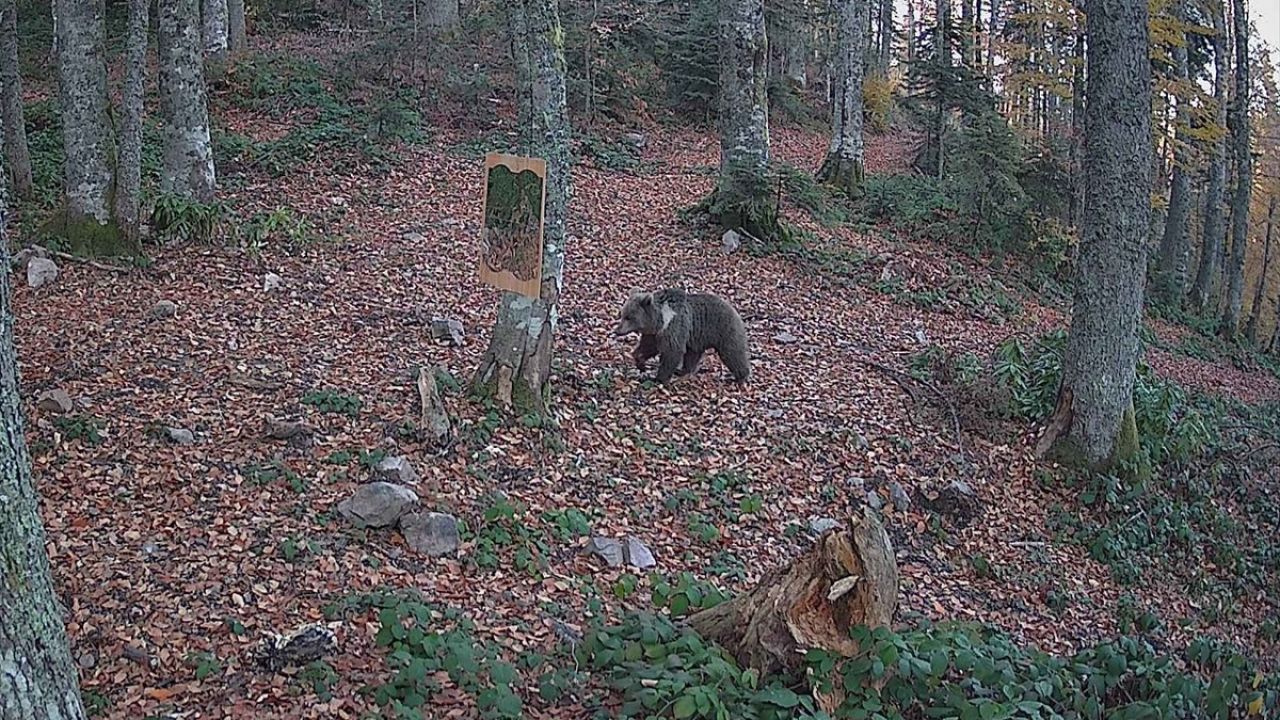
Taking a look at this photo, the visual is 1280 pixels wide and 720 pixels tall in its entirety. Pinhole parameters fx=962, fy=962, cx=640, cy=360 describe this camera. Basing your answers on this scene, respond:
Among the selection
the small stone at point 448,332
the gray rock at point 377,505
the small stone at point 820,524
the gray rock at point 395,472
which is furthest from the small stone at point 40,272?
the small stone at point 820,524

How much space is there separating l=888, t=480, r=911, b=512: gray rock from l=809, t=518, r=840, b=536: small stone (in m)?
0.75

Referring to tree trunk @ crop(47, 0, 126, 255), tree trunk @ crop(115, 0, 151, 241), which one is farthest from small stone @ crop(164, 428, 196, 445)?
tree trunk @ crop(115, 0, 151, 241)

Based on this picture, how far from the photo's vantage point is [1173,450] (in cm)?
1014

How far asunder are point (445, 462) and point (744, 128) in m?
9.30

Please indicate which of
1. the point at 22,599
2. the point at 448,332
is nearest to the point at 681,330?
the point at 448,332

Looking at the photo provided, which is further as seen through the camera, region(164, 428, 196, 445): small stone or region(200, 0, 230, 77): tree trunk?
region(200, 0, 230, 77): tree trunk

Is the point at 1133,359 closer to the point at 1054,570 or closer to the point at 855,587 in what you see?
the point at 1054,570

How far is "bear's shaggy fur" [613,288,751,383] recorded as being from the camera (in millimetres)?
9359

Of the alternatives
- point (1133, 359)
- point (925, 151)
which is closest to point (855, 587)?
point (1133, 359)

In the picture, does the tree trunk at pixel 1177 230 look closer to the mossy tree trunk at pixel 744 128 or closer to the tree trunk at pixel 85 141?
the mossy tree trunk at pixel 744 128

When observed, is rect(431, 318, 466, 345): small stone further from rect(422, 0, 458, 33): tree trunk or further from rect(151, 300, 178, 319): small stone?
rect(422, 0, 458, 33): tree trunk

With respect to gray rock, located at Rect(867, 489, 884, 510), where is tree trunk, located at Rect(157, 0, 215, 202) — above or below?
above

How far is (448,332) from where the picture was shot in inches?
375

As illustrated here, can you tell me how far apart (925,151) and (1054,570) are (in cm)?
1777
